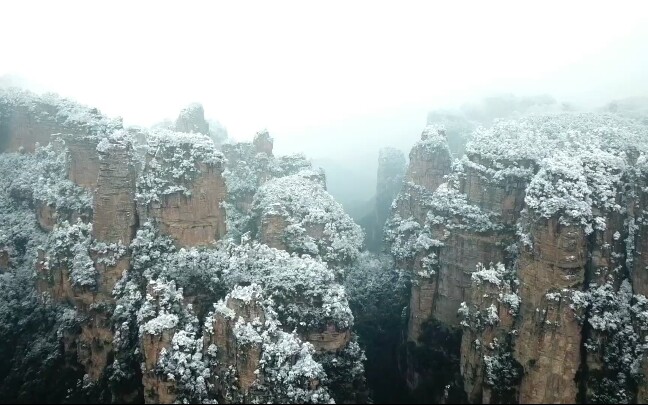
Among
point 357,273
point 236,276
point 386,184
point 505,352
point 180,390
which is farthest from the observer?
point 386,184

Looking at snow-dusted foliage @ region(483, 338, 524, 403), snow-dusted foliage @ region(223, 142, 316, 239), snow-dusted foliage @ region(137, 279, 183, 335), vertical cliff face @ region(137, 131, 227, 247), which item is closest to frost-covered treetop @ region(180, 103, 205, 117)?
snow-dusted foliage @ region(223, 142, 316, 239)

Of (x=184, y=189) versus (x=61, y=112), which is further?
(x=61, y=112)

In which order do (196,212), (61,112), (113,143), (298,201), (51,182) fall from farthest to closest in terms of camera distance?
(298,201) → (61,112) → (51,182) → (196,212) → (113,143)

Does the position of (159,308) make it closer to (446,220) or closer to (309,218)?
(309,218)

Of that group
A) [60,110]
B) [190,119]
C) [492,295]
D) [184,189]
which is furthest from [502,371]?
A: [190,119]

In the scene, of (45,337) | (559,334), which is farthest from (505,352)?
(45,337)

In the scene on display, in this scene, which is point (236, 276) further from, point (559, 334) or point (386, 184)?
point (386, 184)
